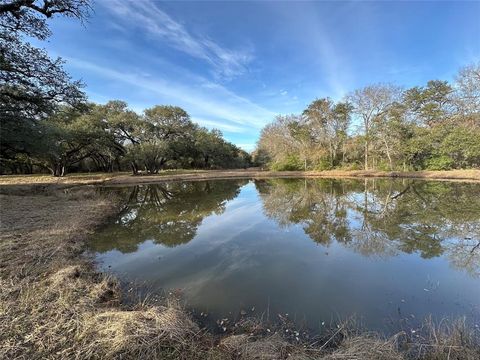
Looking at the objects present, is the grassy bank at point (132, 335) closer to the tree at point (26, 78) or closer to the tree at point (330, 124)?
the tree at point (26, 78)

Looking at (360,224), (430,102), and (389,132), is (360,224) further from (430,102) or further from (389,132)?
(430,102)

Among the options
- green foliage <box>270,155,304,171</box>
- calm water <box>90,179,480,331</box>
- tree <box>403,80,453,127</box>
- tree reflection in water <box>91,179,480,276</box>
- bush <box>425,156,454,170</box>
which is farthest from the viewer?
green foliage <box>270,155,304,171</box>

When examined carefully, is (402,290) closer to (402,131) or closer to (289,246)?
(289,246)

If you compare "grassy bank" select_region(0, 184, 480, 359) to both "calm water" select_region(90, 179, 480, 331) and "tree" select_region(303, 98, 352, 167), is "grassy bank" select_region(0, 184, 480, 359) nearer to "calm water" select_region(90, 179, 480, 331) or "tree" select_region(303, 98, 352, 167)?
"calm water" select_region(90, 179, 480, 331)

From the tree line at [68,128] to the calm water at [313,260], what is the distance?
5.76 meters

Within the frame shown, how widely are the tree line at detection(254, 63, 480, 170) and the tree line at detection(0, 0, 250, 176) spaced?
14586 mm

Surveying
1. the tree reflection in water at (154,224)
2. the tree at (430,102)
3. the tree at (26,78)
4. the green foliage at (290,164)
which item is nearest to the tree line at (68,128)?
the tree at (26,78)

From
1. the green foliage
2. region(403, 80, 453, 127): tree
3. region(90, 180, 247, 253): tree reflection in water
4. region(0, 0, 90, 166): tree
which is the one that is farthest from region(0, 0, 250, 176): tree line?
region(403, 80, 453, 127): tree

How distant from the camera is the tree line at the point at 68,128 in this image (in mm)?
8820

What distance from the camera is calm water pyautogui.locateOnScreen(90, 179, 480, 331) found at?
3.84 meters

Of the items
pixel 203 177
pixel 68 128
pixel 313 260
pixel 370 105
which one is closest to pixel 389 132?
pixel 370 105

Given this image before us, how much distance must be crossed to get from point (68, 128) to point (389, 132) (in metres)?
33.4

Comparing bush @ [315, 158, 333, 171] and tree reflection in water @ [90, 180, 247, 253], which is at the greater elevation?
bush @ [315, 158, 333, 171]

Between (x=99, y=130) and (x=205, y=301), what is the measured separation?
28020 millimetres
